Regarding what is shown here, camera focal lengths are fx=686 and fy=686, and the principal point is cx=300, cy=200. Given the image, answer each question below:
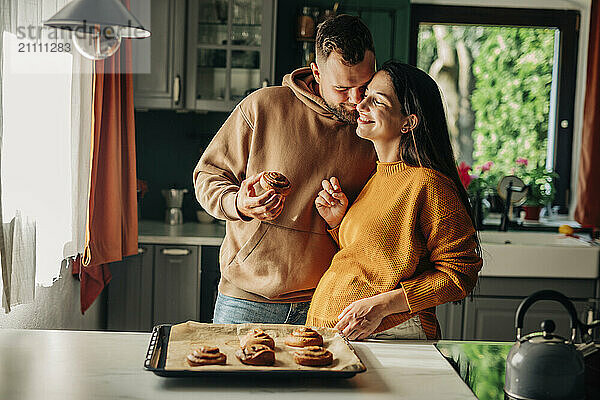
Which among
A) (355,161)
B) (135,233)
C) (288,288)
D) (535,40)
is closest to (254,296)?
(288,288)

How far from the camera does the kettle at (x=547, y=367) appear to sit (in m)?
1.03

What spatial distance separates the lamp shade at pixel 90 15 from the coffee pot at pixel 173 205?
141cm

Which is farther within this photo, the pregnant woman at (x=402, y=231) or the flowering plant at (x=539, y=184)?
the flowering plant at (x=539, y=184)

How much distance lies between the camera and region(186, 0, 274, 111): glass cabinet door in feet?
10.1

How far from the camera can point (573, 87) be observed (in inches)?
136

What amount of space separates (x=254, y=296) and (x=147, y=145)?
200cm

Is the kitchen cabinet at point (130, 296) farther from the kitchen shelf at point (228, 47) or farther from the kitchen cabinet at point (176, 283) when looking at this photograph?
the kitchen shelf at point (228, 47)

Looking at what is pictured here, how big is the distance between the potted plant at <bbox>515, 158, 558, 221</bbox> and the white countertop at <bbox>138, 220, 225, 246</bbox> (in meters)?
1.48

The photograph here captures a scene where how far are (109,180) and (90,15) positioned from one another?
3.31 feet

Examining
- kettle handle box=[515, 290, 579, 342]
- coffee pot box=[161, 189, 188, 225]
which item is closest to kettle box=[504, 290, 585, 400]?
kettle handle box=[515, 290, 579, 342]

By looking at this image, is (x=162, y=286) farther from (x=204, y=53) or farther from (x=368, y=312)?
(x=368, y=312)

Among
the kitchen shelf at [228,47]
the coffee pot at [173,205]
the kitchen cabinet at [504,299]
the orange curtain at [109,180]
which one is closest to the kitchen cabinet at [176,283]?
the orange curtain at [109,180]

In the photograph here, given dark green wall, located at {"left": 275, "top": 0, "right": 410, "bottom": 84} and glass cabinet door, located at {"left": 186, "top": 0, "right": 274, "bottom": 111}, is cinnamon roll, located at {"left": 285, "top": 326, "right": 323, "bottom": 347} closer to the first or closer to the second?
glass cabinet door, located at {"left": 186, "top": 0, "right": 274, "bottom": 111}

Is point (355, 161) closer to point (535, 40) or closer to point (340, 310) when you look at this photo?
point (340, 310)
